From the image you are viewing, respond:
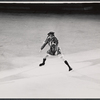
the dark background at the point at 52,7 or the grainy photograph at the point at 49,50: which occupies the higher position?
the dark background at the point at 52,7

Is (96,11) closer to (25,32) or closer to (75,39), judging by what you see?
(75,39)

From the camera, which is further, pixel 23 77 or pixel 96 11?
pixel 96 11

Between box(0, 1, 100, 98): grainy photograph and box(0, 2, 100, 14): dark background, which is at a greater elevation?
box(0, 2, 100, 14): dark background

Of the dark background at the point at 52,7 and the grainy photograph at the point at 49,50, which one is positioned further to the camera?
the dark background at the point at 52,7

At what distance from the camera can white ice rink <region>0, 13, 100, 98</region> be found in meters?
2.13

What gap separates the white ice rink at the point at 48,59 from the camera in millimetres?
2133

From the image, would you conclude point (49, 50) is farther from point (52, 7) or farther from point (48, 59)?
point (52, 7)

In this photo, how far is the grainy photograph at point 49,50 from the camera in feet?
7.08

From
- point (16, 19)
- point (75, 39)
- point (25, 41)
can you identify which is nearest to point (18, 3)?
point (16, 19)

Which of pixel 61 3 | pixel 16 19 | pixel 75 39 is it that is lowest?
pixel 75 39

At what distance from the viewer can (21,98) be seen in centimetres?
204

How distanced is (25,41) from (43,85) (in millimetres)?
929

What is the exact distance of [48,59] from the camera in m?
2.54

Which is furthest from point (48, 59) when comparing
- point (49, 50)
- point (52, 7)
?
point (52, 7)
